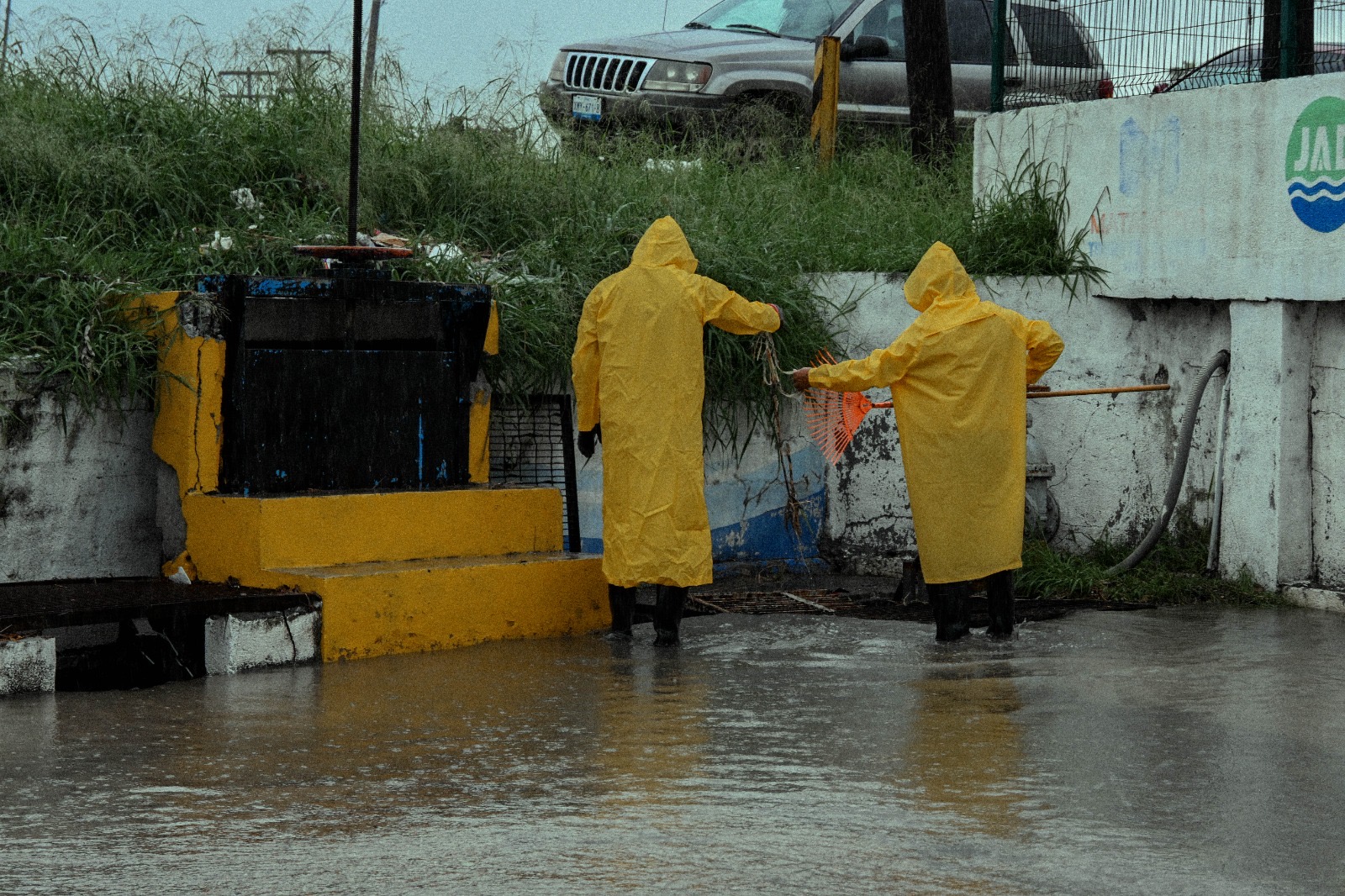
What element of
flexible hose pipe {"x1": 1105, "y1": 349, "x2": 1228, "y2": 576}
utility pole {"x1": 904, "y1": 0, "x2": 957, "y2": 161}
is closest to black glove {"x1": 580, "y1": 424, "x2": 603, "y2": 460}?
flexible hose pipe {"x1": 1105, "y1": 349, "x2": 1228, "y2": 576}

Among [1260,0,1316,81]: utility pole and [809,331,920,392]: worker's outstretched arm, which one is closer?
[809,331,920,392]: worker's outstretched arm

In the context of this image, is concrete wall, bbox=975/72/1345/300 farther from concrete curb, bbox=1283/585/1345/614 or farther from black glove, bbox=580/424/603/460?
black glove, bbox=580/424/603/460

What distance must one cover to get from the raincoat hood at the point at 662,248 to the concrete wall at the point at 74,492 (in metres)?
2.23

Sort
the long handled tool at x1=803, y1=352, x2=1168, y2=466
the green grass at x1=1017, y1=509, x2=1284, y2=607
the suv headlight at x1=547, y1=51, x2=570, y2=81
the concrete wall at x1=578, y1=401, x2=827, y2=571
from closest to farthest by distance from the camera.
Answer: the green grass at x1=1017, y1=509, x2=1284, y2=607, the long handled tool at x1=803, y1=352, x2=1168, y2=466, the concrete wall at x1=578, y1=401, x2=827, y2=571, the suv headlight at x1=547, y1=51, x2=570, y2=81

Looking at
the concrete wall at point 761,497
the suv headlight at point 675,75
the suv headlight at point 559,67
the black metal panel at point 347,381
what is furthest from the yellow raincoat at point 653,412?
the suv headlight at point 559,67

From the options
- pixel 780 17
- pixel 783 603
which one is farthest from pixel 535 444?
pixel 780 17

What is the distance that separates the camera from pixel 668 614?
7.11 meters

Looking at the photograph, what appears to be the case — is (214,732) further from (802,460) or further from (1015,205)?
(1015,205)

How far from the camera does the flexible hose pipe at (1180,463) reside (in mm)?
8359

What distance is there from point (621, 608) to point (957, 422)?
1.64 meters

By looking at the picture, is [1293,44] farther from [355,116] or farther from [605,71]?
[605,71]

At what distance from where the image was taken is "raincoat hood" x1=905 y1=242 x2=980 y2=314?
7.23 metres

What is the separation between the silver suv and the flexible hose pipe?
5.38 metres

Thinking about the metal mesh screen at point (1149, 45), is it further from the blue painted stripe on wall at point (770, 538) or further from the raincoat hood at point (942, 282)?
the blue painted stripe on wall at point (770, 538)
